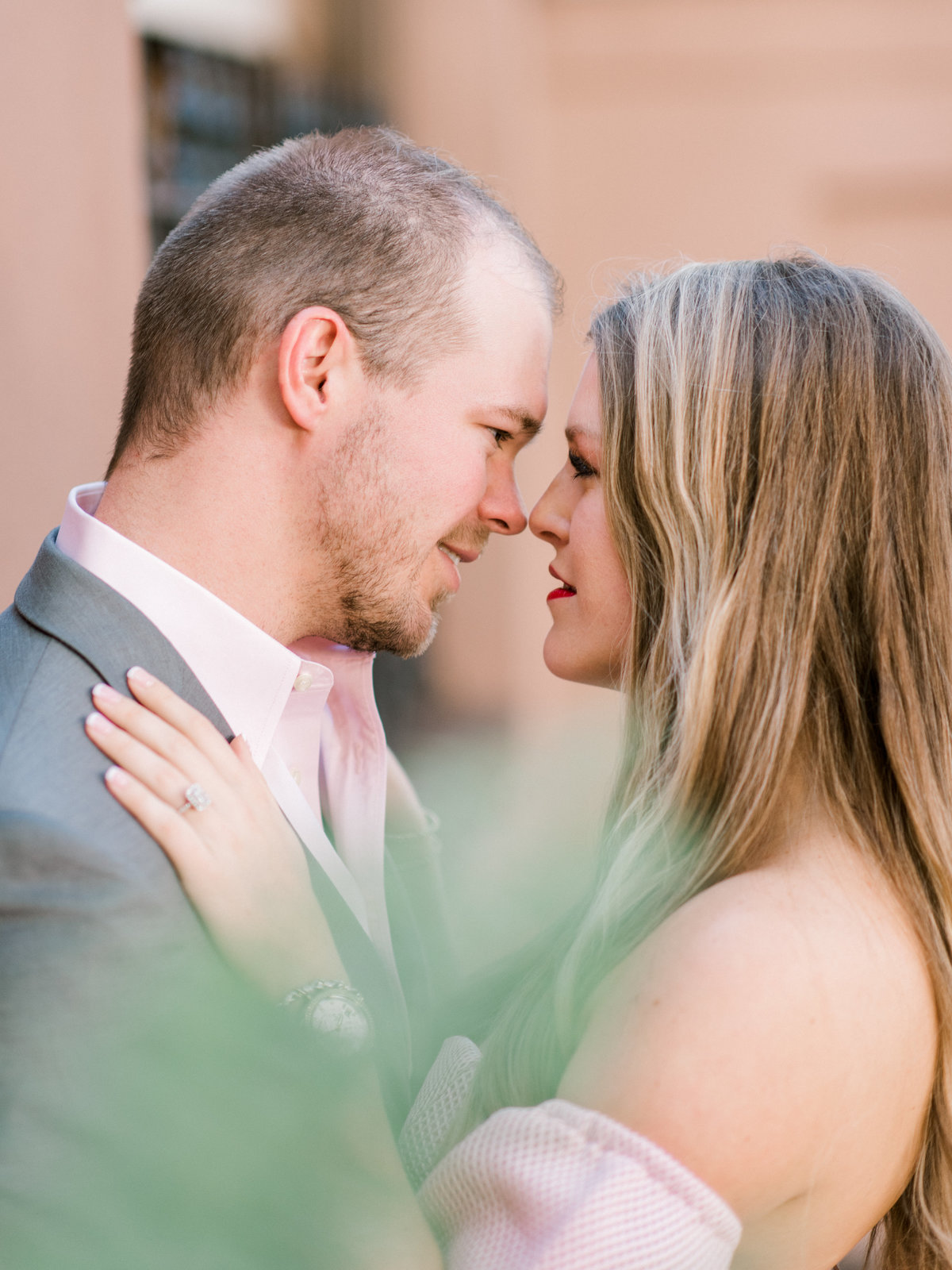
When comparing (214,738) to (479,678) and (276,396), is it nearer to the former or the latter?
(276,396)

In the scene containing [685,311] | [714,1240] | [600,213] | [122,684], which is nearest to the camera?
[714,1240]

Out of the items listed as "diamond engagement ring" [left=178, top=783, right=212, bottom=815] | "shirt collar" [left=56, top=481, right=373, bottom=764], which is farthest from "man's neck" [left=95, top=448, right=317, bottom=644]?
"diamond engagement ring" [left=178, top=783, right=212, bottom=815]

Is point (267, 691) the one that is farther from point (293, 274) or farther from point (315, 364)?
point (293, 274)

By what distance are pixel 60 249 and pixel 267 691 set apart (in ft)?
5.08

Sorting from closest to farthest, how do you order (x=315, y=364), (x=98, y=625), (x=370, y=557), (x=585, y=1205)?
(x=585, y=1205) → (x=98, y=625) → (x=315, y=364) → (x=370, y=557)

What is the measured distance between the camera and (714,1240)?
1294mm

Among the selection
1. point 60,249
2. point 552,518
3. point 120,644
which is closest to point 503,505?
point 552,518

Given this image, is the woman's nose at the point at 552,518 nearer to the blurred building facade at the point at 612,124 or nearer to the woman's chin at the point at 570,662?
the woman's chin at the point at 570,662

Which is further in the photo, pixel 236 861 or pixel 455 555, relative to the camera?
pixel 455 555

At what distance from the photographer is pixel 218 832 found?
4.85ft

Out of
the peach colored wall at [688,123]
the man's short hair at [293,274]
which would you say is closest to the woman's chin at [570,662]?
the man's short hair at [293,274]

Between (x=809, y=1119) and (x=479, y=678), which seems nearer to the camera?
(x=809, y=1119)

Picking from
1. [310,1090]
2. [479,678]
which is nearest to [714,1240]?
[310,1090]

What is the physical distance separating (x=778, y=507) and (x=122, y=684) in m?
0.93
